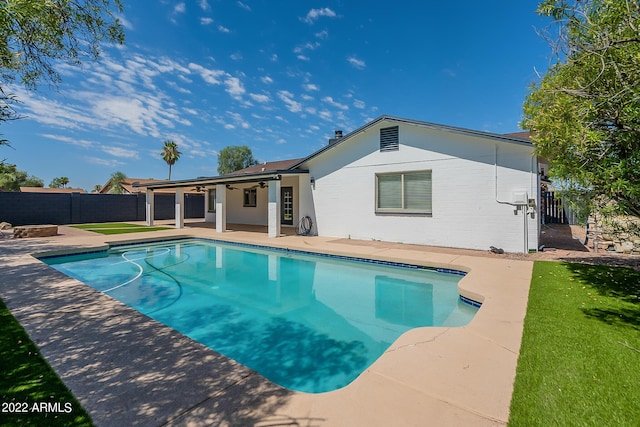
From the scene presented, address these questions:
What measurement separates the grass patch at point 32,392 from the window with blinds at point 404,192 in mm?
10769

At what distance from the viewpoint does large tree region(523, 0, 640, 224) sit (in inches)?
156

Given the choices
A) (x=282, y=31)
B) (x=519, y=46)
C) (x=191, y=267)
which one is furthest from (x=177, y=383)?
(x=282, y=31)

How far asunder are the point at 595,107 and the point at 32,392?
7.37 metres

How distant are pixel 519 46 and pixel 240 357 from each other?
12.3 metres

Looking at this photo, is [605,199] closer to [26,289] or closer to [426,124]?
[426,124]

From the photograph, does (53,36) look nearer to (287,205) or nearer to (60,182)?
(287,205)

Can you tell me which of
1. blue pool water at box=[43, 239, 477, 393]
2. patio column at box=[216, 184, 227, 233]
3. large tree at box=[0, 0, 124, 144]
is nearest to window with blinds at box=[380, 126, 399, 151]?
blue pool water at box=[43, 239, 477, 393]

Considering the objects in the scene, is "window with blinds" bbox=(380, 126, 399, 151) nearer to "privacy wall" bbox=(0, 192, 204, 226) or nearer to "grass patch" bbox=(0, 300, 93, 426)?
"grass patch" bbox=(0, 300, 93, 426)

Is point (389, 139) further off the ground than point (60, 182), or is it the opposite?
point (60, 182)

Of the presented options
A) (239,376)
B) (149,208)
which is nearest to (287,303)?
(239,376)

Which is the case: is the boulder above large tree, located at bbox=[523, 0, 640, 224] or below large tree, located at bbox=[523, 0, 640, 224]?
below

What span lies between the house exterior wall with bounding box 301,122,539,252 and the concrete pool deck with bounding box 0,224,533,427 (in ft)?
17.8

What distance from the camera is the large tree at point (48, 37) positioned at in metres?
3.85

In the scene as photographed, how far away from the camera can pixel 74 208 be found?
20750mm
